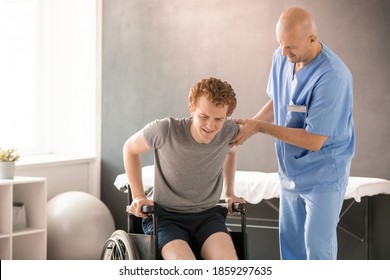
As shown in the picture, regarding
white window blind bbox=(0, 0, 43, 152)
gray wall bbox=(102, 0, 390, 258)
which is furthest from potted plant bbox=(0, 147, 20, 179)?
gray wall bbox=(102, 0, 390, 258)

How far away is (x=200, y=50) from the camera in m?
4.87

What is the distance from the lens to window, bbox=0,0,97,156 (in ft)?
17.1

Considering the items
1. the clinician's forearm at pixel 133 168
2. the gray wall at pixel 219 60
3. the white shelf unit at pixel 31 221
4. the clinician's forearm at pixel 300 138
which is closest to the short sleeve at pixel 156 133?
the clinician's forearm at pixel 133 168

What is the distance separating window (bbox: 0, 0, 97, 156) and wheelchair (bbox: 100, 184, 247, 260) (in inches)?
96.6

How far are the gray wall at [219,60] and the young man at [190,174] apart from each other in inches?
64.6

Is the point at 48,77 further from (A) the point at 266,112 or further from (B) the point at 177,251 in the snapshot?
(B) the point at 177,251

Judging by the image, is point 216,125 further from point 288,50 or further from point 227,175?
point 288,50

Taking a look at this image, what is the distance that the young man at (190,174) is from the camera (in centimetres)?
269

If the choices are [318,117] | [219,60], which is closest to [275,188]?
[219,60]

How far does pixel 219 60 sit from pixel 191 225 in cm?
217

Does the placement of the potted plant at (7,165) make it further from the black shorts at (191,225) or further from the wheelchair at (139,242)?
the black shorts at (191,225)

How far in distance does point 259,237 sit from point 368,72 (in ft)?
4.05

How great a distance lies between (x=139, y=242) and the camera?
9.04 ft

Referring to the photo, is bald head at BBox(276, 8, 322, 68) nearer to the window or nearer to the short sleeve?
the short sleeve
